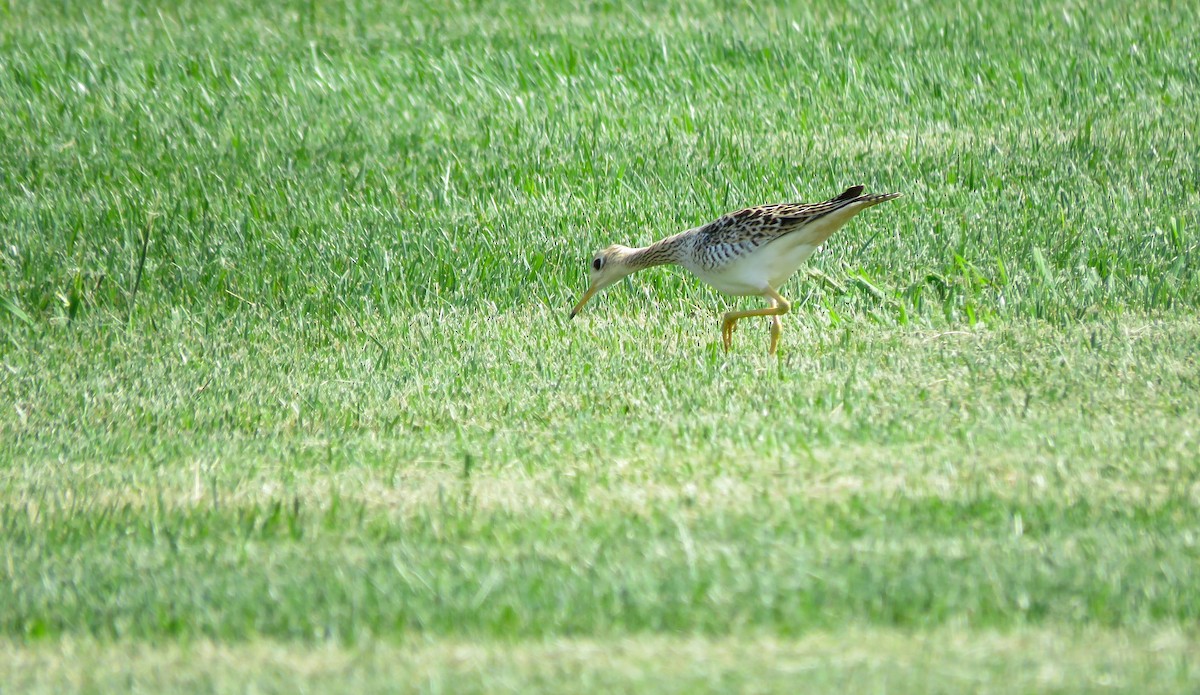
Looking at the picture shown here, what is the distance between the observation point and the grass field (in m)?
4.27

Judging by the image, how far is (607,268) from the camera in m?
8.04

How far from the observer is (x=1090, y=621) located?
4.12 m

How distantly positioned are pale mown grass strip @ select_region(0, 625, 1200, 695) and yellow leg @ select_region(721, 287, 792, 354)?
3.31 meters

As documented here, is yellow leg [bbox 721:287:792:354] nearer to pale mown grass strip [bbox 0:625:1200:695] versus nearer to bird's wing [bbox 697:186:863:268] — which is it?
bird's wing [bbox 697:186:863:268]

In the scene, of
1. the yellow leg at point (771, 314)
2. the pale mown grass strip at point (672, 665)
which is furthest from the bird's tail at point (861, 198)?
the pale mown grass strip at point (672, 665)

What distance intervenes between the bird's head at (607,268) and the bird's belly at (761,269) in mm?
695

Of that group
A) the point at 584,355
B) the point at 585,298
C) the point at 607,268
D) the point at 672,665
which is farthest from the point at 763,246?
the point at 672,665

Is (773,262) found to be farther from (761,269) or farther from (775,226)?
(775,226)

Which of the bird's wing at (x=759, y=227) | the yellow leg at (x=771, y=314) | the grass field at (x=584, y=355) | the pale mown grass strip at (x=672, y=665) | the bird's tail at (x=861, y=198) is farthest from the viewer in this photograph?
the yellow leg at (x=771, y=314)

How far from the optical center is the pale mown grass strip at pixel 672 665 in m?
3.81

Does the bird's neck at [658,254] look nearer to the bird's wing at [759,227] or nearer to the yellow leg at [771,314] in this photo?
the bird's wing at [759,227]

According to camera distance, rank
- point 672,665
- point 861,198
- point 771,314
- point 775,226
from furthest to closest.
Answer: point 771,314
point 775,226
point 861,198
point 672,665

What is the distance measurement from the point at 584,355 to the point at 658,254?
2.77ft

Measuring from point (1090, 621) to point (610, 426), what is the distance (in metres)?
2.58
